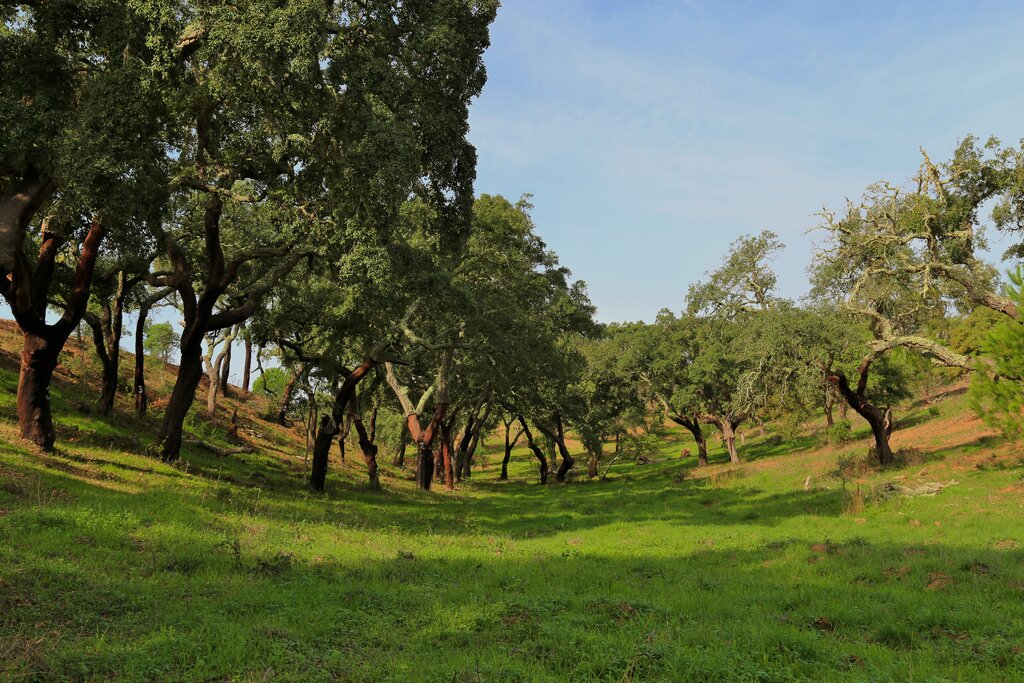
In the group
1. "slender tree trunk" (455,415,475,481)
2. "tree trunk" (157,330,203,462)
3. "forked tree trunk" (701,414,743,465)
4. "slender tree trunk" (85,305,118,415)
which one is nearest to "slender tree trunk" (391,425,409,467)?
"slender tree trunk" (455,415,475,481)

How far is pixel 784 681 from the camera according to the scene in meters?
6.45

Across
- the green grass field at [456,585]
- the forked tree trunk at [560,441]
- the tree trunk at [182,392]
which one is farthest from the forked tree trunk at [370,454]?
the forked tree trunk at [560,441]

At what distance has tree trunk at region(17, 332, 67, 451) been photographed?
15.8 meters

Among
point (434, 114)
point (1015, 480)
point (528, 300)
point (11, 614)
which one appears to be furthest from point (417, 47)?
point (1015, 480)

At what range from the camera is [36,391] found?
15.8 meters

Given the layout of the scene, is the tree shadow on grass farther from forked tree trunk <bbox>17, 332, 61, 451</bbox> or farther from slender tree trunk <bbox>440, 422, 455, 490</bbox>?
slender tree trunk <bbox>440, 422, 455, 490</bbox>

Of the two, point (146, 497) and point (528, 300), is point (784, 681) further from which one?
point (528, 300)

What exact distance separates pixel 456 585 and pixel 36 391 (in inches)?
495

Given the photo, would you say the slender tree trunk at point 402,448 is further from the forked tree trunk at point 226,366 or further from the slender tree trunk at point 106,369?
the slender tree trunk at point 106,369

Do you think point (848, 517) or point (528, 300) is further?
point (528, 300)

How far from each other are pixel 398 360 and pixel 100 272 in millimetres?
11898

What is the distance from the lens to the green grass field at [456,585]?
6.59 m

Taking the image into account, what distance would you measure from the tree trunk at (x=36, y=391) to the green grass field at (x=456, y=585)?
59 centimetres

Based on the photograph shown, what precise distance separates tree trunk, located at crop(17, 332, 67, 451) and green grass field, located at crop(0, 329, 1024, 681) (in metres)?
0.59
